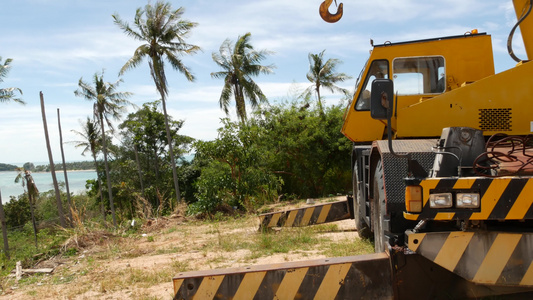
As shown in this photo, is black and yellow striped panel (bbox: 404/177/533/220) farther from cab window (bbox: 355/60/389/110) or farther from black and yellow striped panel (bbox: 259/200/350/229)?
black and yellow striped panel (bbox: 259/200/350/229)

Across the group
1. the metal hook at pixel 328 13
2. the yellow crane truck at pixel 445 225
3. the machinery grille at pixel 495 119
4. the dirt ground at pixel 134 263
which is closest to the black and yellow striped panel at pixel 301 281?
the yellow crane truck at pixel 445 225

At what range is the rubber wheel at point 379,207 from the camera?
434 cm

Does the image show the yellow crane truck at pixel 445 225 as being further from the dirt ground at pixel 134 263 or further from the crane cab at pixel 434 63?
the dirt ground at pixel 134 263

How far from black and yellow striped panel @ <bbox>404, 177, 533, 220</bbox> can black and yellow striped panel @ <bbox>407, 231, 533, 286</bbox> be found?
152 mm

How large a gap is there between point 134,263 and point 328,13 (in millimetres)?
4890

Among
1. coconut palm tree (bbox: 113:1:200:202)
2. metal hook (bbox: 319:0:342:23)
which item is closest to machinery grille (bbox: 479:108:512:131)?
metal hook (bbox: 319:0:342:23)

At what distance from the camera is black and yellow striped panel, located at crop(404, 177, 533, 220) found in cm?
309

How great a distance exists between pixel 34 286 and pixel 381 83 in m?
6.07

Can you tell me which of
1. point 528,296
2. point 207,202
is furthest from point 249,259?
point 207,202

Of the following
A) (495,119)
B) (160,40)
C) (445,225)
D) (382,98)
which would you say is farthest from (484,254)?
(160,40)

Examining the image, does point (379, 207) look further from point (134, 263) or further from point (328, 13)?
point (134, 263)

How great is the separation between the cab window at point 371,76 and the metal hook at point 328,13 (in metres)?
0.95

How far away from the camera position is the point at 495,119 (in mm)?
4770

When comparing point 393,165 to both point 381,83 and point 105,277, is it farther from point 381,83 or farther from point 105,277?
point 105,277
